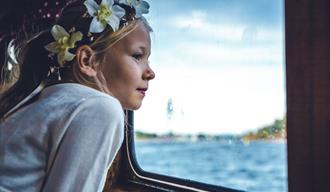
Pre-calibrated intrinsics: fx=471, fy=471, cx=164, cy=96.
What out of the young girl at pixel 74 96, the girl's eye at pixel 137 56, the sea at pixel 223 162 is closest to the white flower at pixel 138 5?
the young girl at pixel 74 96

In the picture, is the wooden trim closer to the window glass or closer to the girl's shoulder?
the window glass

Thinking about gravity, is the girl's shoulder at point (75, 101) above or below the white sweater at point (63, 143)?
above

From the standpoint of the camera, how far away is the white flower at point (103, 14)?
119 centimetres

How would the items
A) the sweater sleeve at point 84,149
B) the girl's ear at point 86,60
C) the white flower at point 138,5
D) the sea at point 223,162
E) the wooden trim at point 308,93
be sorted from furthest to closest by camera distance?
the sea at point 223,162, the white flower at point 138,5, the girl's ear at point 86,60, the wooden trim at point 308,93, the sweater sleeve at point 84,149

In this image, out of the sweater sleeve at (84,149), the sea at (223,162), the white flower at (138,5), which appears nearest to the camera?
the sweater sleeve at (84,149)

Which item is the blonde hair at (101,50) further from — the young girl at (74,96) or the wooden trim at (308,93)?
the wooden trim at (308,93)

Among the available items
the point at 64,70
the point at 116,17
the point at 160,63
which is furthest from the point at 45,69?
the point at 160,63

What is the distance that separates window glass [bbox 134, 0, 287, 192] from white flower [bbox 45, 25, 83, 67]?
587 millimetres

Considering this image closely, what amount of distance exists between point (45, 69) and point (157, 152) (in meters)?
1.19

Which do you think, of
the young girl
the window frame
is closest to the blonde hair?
the young girl

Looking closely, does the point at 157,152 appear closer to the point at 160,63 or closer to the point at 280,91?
the point at 160,63

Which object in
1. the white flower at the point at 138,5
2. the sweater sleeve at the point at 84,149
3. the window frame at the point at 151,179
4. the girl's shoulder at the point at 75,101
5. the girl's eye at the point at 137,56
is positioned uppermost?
the white flower at the point at 138,5

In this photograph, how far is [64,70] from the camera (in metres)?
1.21

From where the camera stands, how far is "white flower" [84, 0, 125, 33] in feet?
3.89
